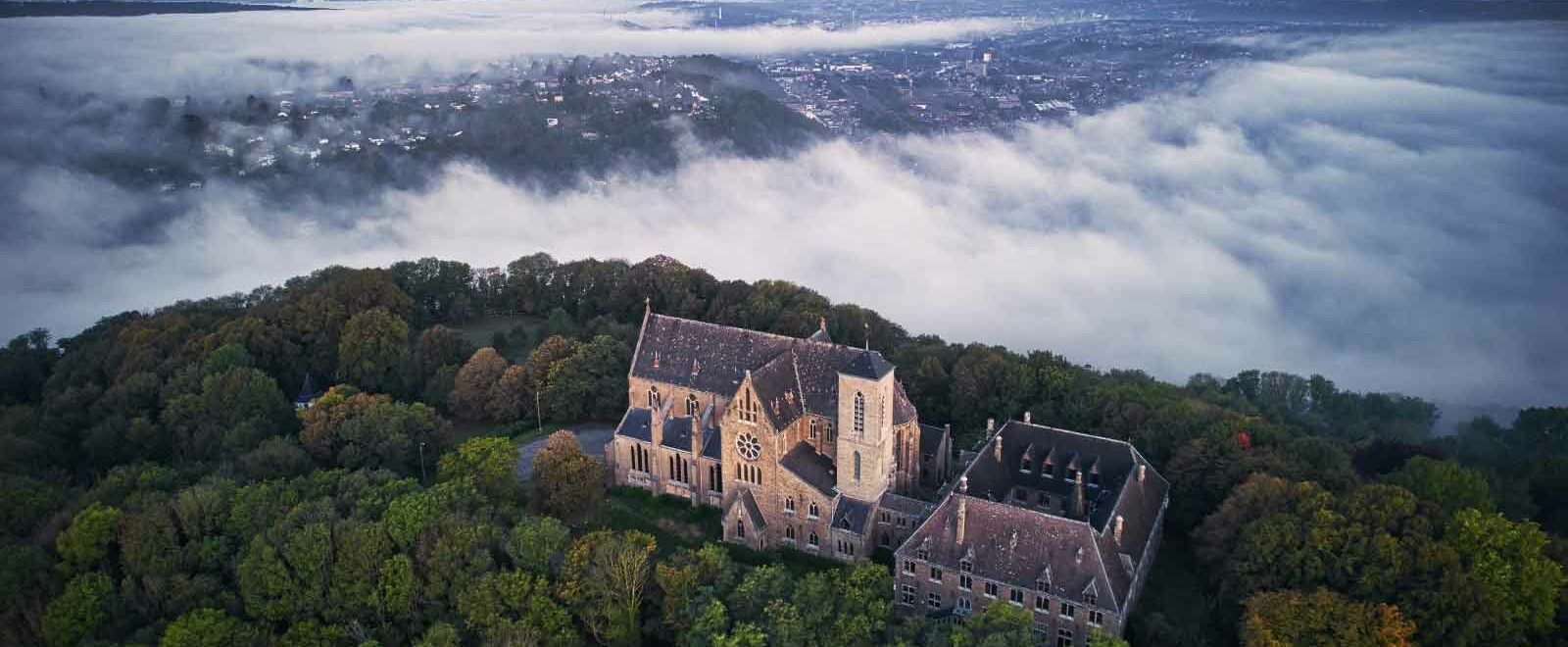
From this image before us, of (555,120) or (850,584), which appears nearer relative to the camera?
(850,584)

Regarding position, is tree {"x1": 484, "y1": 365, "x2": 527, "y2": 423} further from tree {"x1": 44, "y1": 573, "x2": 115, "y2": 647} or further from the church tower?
the church tower

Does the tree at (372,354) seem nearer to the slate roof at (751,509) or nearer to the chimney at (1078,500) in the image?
the slate roof at (751,509)

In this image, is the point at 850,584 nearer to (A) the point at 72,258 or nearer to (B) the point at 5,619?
(B) the point at 5,619

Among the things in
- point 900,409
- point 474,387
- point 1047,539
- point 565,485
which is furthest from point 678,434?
point 1047,539

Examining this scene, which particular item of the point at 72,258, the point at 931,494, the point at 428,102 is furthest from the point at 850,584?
the point at 428,102

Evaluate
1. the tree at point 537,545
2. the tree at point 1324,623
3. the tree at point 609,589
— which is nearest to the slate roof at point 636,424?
the tree at point 537,545
